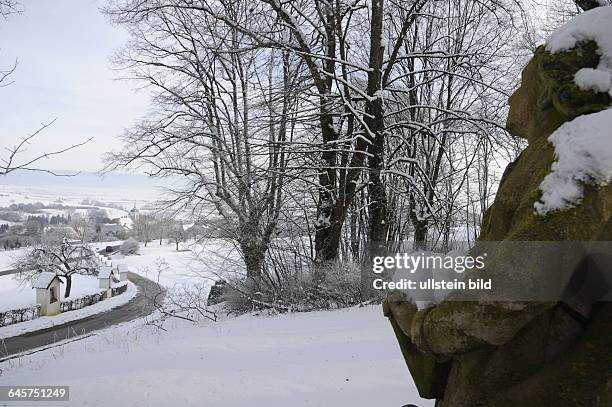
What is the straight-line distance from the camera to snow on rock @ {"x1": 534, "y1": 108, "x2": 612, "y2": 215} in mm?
1689

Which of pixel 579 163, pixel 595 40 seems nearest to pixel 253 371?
pixel 579 163

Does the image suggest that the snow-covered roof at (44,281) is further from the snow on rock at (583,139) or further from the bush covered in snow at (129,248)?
the bush covered in snow at (129,248)

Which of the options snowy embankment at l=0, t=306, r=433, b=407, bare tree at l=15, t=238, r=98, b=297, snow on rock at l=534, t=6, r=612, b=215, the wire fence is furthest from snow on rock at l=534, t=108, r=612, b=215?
bare tree at l=15, t=238, r=98, b=297

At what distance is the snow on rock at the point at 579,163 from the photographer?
66.5 inches

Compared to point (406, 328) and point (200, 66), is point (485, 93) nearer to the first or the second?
point (406, 328)

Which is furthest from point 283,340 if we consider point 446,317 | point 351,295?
point 446,317

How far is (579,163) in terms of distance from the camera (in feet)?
5.71

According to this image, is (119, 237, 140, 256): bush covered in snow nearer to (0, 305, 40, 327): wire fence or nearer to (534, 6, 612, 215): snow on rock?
(0, 305, 40, 327): wire fence

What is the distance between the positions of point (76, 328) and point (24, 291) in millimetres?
14862

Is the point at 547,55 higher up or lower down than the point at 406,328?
higher up

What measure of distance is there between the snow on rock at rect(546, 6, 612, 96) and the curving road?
14.7 meters

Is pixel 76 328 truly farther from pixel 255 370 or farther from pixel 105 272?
pixel 255 370

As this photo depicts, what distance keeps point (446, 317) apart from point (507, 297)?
359 mm

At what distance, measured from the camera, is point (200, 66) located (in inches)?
601
